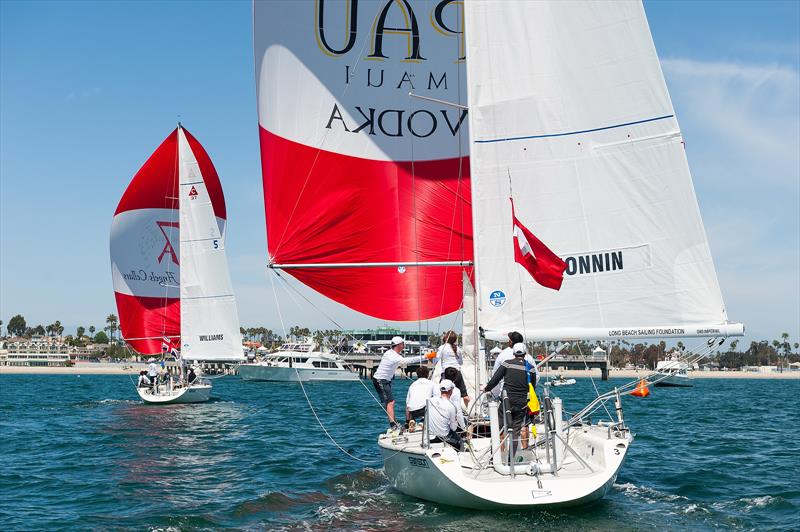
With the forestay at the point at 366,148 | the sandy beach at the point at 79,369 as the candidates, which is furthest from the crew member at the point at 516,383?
the sandy beach at the point at 79,369

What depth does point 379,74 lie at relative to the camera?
51.6ft

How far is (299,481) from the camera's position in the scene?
14484 millimetres

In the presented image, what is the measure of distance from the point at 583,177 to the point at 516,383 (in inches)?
129

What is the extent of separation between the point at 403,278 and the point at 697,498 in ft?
21.2

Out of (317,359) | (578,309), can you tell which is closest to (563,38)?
(578,309)

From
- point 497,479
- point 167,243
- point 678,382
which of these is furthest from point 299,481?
point 678,382

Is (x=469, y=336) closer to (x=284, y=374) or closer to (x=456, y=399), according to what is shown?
(x=456, y=399)

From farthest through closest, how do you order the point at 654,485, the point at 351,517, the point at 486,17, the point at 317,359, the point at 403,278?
the point at 317,359 → the point at 403,278 → the point at 654,485 → the point at 486,17 → the point at 351,517

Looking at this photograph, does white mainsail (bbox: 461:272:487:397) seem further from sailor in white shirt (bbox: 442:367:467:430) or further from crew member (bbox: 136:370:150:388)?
crew member (bbox: 136:370:150:388)

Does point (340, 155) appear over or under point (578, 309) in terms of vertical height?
over

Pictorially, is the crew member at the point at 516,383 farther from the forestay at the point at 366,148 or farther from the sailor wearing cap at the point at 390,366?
the forestay at the point at 366,148

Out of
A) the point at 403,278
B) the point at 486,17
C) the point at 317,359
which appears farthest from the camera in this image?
the point at 317,359

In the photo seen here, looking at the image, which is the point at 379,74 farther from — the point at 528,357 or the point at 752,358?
the point at 752,358

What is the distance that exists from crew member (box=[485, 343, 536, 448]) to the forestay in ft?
13.6
